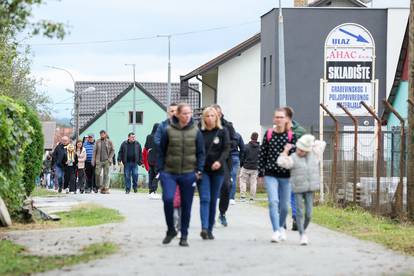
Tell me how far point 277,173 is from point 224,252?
1889 millimetres

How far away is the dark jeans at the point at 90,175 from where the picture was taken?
30859mm

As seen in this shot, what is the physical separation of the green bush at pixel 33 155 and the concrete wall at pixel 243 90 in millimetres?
31505

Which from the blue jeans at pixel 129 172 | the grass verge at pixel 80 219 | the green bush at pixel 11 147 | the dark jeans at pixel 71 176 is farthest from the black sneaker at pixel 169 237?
the dark jeans at pixel 71 176

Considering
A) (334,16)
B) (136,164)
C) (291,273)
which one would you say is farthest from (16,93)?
(291,273)

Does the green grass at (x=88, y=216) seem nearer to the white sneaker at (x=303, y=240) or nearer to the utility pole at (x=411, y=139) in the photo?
the white sneaker at (x=303, y=240)

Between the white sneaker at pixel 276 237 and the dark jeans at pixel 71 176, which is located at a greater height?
the dark jeans at pixel 71 176

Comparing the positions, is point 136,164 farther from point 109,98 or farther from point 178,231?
point 109,98

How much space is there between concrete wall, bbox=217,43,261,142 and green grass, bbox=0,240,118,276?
39.9 meters

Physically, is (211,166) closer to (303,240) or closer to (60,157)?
(303,240)

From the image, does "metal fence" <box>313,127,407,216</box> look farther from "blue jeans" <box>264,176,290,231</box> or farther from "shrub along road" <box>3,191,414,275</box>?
"blue jeans" <box>264,176,290,231</box>

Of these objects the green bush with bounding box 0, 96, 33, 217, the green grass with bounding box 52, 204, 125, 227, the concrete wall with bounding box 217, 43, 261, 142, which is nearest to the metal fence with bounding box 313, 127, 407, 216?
the green grass with bounding box 52, 204, 125, 227

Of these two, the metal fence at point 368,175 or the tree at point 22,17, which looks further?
the metal fence at point 368,175

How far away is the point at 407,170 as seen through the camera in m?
18.9

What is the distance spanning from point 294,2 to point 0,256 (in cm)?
4388
